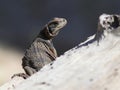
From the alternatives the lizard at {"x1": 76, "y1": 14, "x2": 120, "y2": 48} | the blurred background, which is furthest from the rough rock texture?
the blurred background

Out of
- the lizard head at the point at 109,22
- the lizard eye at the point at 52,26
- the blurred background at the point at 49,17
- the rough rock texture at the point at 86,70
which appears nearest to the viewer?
the rough rock texture at the point at 86,70

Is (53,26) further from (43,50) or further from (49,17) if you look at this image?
(49,17)

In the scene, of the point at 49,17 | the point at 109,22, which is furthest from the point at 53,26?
the point at 49,17

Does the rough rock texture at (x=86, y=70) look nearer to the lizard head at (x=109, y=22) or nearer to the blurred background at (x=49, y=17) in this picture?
the lizard head at (x=109, y=22)

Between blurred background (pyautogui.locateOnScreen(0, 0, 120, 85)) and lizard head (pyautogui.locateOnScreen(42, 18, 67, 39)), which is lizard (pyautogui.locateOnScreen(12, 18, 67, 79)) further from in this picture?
blurred background (pyautogui.locateOnScreen(0, 0, 120, 85))

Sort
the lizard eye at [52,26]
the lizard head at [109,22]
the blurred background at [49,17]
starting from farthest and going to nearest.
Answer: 1. the blurred background at [49,17]
2. the lizard eye at [52,26]
3. the lizard head at [109,22]

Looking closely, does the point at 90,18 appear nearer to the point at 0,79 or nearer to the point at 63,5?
the point at 63,5

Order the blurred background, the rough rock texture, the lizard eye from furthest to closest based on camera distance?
the blurred background
the lizard eye
the rough rock texture

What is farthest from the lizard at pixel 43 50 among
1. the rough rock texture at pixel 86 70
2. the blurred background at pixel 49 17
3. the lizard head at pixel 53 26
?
the blurred background at pixel 49 17
